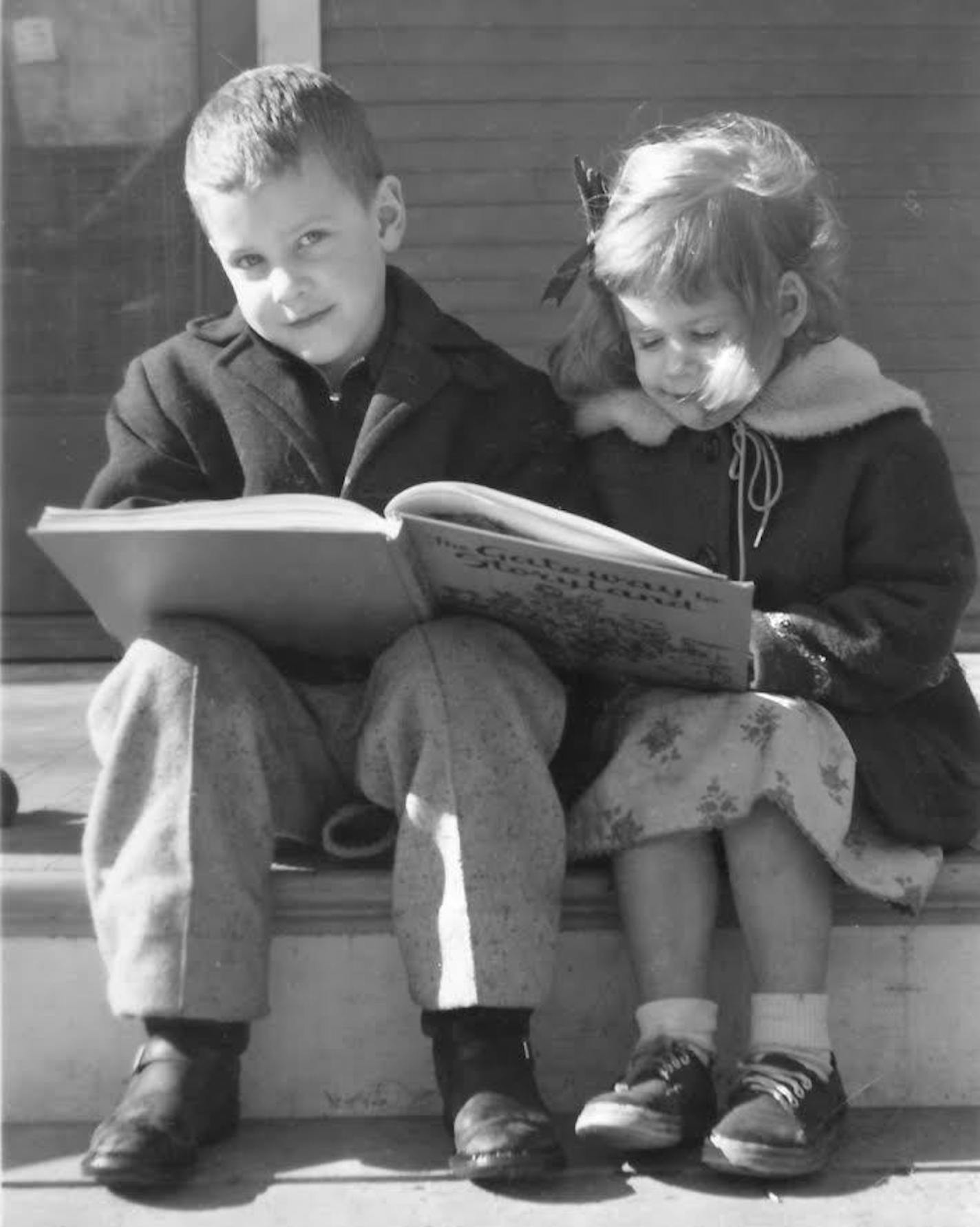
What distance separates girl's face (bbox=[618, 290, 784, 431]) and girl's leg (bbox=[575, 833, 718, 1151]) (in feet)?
1.58

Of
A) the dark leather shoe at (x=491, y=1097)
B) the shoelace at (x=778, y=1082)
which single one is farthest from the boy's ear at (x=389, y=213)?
the shoelace at (x=778, y=1082)

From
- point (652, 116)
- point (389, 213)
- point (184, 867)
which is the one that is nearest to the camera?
point (184, 867)

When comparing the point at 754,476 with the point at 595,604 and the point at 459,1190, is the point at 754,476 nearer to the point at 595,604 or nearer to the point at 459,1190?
the point at 595,604

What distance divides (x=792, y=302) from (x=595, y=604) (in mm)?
520

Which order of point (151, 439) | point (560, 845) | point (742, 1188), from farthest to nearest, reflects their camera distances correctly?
point (151, 439) → point (560, 845) → point (742, 1188)

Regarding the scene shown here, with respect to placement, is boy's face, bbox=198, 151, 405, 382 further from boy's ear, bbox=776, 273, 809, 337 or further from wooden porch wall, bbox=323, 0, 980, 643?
wooden porch wall, bbox=323, 0, 980, 643

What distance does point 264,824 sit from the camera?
206cm

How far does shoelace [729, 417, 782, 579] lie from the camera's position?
7.38 feet

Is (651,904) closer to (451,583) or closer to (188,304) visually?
(451,583)

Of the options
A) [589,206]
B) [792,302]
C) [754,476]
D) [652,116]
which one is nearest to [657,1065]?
[754,476]

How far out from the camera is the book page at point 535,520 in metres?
1.85

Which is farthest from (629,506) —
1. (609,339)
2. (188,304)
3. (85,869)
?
(188,304)

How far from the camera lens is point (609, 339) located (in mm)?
2346

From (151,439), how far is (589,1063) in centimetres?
83
